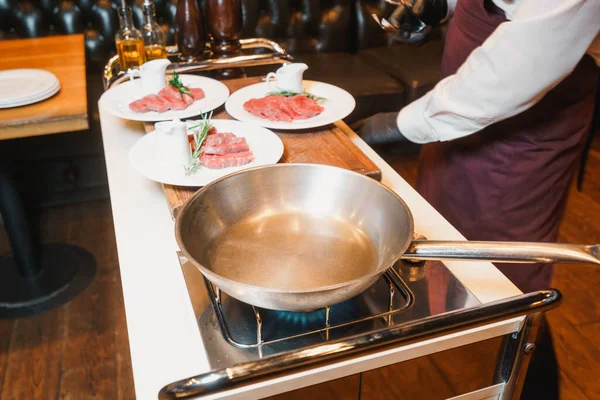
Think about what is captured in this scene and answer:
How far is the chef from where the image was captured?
855 mm

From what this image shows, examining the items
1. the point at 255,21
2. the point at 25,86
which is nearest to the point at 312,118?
the point at 25,86

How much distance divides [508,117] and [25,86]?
45.4 inches

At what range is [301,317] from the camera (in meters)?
0.65

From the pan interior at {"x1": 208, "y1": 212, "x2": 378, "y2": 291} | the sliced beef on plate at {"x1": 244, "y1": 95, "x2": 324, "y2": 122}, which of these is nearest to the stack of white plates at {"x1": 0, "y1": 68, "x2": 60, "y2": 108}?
the sliced beef on plate at {"x1": 244, "y1": 95, "x2": 324, "y2": 122}

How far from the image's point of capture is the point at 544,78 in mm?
885

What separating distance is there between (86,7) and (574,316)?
7.20 feet

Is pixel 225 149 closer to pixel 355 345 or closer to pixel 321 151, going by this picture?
pixel 321 151

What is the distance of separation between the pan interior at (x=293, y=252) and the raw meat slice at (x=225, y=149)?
0.23m

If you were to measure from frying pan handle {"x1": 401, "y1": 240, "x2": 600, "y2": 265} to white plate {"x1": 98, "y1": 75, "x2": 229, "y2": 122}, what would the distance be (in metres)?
0.68

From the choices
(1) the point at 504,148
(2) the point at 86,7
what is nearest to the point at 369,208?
(1) the point at 504,148

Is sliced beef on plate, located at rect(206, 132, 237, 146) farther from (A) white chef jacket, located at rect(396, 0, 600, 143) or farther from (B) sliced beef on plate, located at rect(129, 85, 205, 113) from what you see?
(A) white chef jacket, located at rect(396, 0, 600, 143)

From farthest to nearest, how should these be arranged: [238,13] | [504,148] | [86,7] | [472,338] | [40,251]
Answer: [86,7], [40,251], [238,13], [504,148], [472,338]

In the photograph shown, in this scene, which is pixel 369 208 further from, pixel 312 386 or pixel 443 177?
pixel 443 177

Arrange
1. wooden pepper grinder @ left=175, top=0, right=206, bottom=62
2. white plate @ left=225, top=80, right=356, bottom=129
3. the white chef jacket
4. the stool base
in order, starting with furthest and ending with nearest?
1. the stool base
2. wooden pepper grinder @ left=175, top=0, right=206, bottom=62
3. white plate @ left=225, top=80, right=356, bottom=129
4. the white chef jacket
